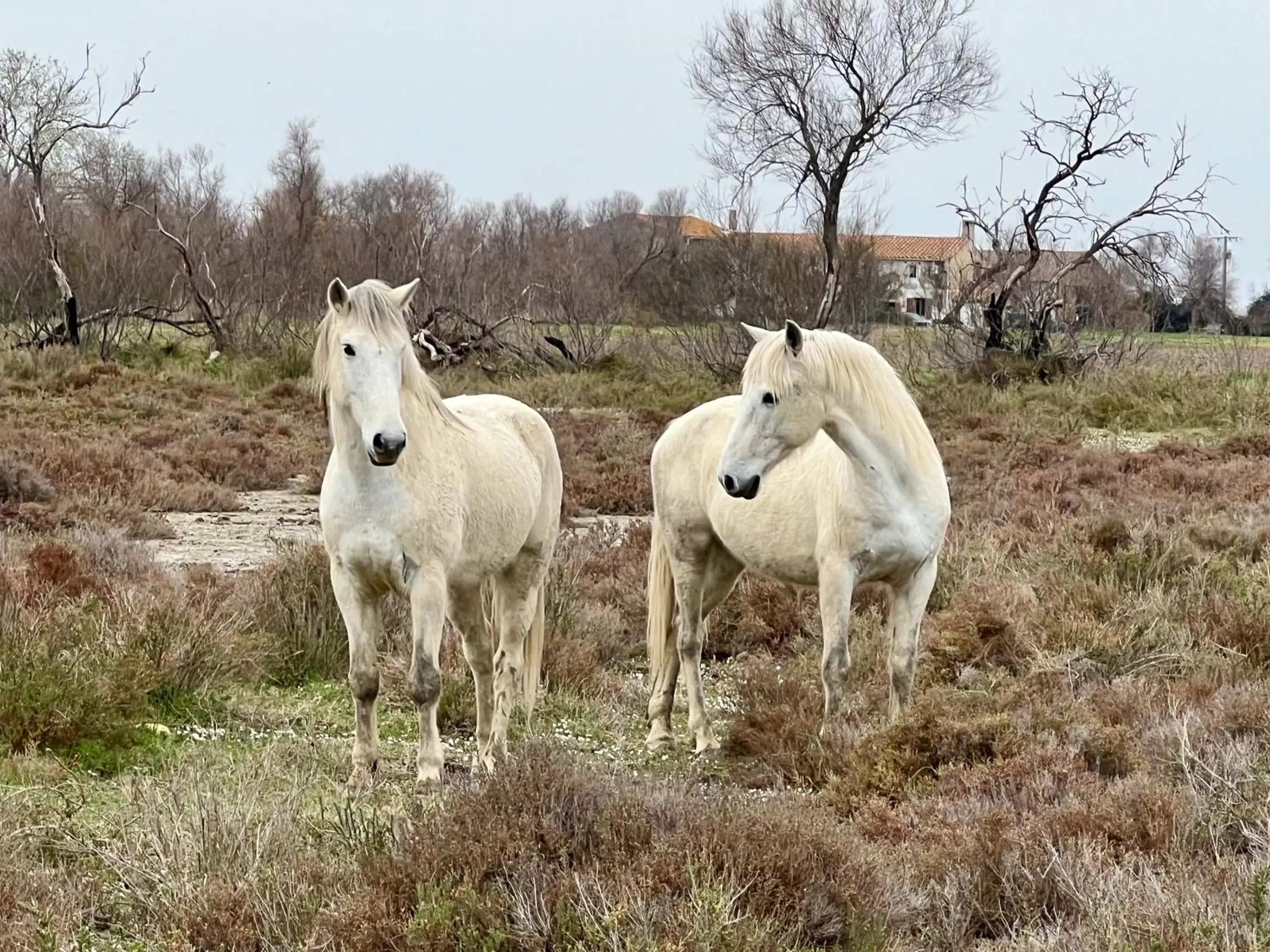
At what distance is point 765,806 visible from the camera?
360cm

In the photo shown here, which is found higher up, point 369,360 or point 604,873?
point 369,360

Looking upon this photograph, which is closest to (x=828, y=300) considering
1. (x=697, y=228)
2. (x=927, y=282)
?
(x=927, y=282)

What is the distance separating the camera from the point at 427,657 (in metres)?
4.84

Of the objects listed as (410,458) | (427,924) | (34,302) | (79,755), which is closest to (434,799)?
(427,924)

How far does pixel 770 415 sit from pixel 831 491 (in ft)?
1.91

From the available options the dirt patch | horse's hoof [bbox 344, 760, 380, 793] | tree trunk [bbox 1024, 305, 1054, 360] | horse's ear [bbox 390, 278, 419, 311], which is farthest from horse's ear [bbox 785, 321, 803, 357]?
tree trunk [bbox 1024, 305, 1054, 360]

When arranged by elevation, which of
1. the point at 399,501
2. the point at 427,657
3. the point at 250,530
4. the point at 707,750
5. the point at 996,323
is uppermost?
the point at 996,323

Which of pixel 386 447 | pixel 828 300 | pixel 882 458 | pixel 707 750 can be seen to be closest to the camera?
pixel 386 447

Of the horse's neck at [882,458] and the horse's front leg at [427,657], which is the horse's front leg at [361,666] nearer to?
the horse's front leg at [427,657]

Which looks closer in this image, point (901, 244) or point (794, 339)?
point (794, 339)

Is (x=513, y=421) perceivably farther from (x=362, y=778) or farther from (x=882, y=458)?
(x=362, y=778)

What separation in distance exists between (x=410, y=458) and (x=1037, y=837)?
2582 mm

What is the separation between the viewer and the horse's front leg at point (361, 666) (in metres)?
4.90

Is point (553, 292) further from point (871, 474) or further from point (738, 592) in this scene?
point (871, 474)
